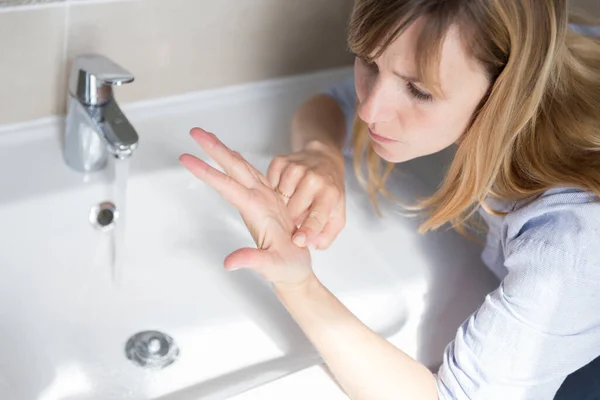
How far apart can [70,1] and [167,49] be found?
141 millimetres

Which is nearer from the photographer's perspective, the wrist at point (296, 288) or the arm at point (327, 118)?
the wrist at point (296, 288)

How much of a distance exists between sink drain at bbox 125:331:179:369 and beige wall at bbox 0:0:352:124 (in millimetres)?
286

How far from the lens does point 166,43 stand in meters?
0.91

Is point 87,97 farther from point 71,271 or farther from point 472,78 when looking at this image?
point 472,78

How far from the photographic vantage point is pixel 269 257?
2.15 ft

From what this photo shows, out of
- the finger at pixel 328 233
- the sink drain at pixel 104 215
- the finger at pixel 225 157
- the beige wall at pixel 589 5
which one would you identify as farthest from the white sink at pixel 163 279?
the beige wall at pixel 589 5

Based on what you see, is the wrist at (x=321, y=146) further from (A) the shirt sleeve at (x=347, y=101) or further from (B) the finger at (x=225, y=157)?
(B) the finger at (x=225, y=157)

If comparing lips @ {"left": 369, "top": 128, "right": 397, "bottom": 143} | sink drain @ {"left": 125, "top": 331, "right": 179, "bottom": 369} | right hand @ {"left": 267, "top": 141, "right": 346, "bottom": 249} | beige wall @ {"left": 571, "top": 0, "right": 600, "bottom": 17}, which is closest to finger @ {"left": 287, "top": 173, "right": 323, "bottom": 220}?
right hand @ {"left": 267, "top": 141, "right": 346, "bottom": 249}

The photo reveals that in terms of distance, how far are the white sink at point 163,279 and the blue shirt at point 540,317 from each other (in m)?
0.10

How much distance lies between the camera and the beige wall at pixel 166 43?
814 millimetres

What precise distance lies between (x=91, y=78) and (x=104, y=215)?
0.55 ft

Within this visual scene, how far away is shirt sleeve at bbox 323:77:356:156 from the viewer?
98 cm

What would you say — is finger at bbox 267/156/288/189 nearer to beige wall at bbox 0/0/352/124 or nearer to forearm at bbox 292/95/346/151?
forearm at bbox 292/95/346/151

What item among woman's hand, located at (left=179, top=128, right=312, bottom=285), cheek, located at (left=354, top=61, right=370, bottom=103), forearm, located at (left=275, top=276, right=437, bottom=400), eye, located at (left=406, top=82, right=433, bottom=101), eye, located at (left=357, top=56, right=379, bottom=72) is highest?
eye, located at (left=406, top=82, right=433, bottom=101)
